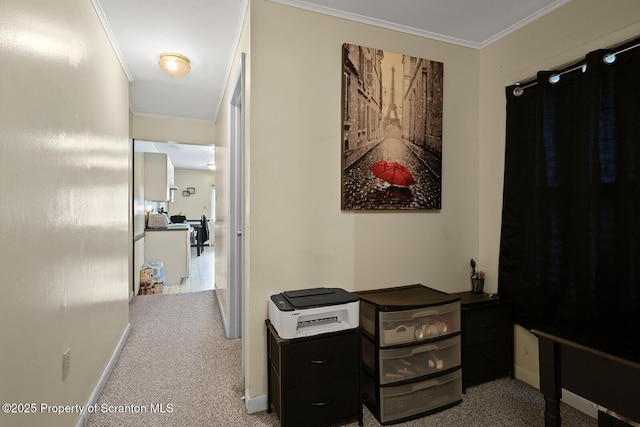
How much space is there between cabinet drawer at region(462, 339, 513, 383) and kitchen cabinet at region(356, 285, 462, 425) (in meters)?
0.19

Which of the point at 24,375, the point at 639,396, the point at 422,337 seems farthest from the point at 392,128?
the point at 24,375

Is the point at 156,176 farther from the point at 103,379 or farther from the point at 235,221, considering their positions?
the point at 103,379

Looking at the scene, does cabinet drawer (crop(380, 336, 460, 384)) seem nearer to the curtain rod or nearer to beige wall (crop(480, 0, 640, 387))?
beige wall (crop(480, 0, 640, 387))

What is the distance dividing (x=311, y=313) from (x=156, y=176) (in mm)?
4630

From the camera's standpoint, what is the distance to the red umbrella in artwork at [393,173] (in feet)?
7.33

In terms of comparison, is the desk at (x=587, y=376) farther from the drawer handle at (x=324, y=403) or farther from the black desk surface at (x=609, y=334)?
the drawer handle at (x=324, y=403)

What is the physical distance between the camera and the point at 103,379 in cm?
220

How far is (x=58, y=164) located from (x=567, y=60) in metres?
2.97

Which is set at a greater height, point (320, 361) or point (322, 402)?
point (320, 361)

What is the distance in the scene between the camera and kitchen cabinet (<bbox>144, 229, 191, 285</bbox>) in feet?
17.1

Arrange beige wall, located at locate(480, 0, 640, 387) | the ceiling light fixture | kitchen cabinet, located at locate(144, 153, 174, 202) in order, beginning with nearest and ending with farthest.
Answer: beige wall, located at locate(480, 0, 640, 387)
the ceiling light fixture
kitchen cabinet, located at locate(144, 153, 174, 202)

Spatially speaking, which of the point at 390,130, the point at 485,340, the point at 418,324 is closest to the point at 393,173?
the point at 390,130

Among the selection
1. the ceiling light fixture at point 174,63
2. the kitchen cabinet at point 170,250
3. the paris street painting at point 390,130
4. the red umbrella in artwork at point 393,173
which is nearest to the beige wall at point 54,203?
the ceiling light fixture at point 174,63

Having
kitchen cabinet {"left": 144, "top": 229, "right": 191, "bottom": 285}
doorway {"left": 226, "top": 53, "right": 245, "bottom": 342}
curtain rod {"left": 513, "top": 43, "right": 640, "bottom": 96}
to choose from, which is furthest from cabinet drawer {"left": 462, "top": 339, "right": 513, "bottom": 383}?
kitchen cabinet {"left": 144, "top": 229, "right": 191, "bottom": 285}
